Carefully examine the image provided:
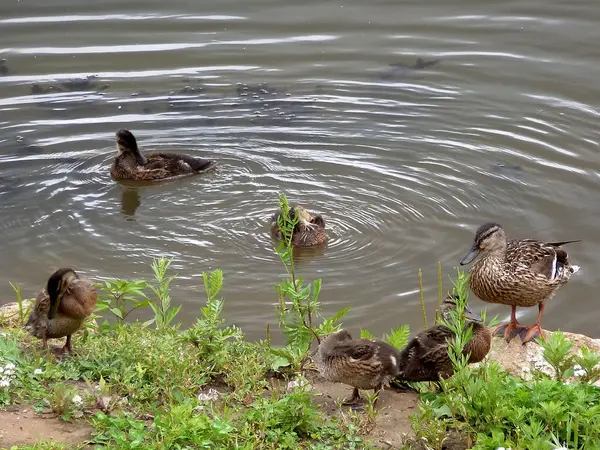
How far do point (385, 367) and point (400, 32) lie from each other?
9.93 meters

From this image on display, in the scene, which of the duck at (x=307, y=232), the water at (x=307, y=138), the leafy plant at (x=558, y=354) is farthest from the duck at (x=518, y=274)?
the duck at (x=307, y=232)

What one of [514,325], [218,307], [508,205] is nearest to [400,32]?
[508,205]

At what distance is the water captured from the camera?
31.7ft

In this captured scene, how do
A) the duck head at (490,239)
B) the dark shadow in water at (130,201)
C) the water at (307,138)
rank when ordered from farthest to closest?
the dark shadow in water at (130,201) < the water at (307,138) < the duck head at (490,239)

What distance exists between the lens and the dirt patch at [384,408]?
5.61 metres

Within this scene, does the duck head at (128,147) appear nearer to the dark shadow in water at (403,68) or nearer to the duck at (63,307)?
the dark shadow in water at (403,68)

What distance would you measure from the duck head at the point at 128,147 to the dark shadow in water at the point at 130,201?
347 mm

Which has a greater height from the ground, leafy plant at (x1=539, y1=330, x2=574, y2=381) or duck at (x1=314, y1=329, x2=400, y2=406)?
leafy plant at (x1=539, y1=330, x2=574, y2=381)

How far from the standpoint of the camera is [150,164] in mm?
11672

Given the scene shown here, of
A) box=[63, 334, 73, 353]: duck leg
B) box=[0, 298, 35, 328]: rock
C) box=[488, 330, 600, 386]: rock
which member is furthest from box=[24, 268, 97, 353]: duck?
box=[488, 330, 600, 386]: rock

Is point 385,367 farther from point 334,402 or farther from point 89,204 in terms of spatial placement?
point 89,204

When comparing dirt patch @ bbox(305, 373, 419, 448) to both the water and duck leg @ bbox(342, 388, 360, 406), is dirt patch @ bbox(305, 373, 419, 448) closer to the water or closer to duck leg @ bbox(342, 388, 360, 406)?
duck leg @ bbox(342, 388, 360, 406)

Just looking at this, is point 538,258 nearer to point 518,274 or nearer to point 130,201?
point 518,274

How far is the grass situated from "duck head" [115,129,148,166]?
14.7 ft
